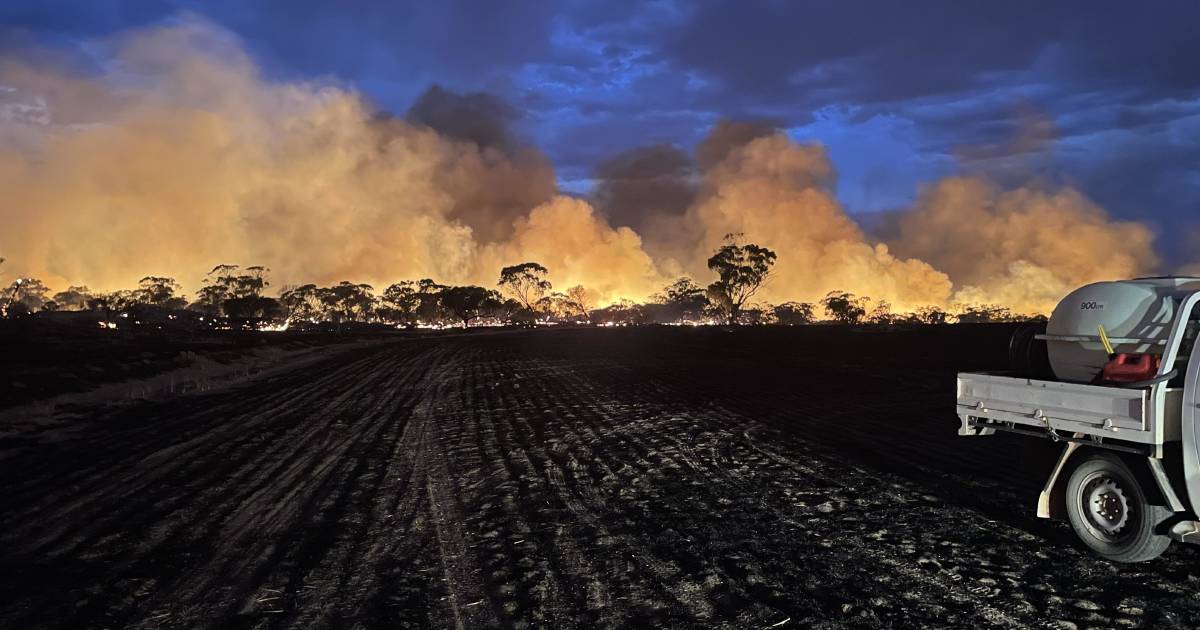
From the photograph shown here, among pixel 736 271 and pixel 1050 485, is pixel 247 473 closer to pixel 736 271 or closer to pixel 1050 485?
pixel 1050 485

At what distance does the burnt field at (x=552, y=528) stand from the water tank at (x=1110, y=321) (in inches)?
41.2

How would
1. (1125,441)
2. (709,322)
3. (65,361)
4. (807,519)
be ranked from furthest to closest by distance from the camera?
1. (709,322)
2. (65,361)
3. (807,519)
4. (1125,441)

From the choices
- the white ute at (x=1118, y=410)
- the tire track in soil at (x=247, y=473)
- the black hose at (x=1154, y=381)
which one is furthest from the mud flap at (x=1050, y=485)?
the tire track in soil at (x=247, y=473)

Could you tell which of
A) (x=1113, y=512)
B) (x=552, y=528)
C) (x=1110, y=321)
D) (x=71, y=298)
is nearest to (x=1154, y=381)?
(x=1110, y=321)

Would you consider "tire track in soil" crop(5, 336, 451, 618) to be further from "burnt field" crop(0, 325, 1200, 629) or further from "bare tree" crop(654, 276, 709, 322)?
"bare tree" crop(654, 276, 709, 322)

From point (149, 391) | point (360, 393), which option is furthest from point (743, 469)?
point (149, 391)

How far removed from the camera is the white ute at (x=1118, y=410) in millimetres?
5785

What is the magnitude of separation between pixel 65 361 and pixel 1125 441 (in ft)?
116

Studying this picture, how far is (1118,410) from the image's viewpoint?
19.7 ft

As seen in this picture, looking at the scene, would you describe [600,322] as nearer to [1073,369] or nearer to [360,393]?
[360,393]

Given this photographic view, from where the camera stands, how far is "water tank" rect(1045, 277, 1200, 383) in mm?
6551

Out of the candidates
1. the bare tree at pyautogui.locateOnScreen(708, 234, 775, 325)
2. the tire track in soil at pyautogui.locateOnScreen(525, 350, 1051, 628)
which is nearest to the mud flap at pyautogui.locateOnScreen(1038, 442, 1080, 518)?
the tire track in soil at pyautogui.locateOnScreen(525, 350, 1051, 628)

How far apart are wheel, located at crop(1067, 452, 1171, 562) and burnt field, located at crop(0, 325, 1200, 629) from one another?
214 millimetres

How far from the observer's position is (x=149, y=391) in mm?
23469
